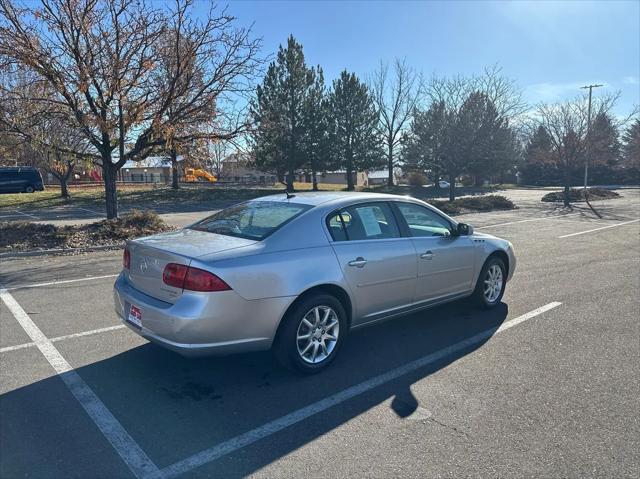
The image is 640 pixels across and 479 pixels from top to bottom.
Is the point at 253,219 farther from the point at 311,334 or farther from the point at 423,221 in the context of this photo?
the point at 423,221

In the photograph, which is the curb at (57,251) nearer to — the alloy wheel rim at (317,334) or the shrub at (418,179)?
the alloy wheel rim at (317,334)

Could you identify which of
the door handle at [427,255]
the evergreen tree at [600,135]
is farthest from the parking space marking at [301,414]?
the evergreen tree at [600,135]

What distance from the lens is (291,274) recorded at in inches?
148

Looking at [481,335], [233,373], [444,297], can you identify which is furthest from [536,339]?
[233,373]

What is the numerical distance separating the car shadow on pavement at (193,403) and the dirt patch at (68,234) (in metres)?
6.34

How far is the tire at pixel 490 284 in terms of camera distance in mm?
5695

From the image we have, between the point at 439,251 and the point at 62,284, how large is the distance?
560 cm

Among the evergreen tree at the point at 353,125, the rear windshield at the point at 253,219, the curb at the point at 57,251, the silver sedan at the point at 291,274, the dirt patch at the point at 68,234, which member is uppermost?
the evergreen tree at the point at 353,125

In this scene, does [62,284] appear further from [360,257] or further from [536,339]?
[536,339]

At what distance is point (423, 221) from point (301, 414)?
8.51 ft

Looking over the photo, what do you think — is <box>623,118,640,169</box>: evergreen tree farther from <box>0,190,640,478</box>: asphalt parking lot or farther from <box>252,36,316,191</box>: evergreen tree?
<box>0,190,640,478</box>: asphalt parking lot

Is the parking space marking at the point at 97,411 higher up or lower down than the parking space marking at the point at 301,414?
higher up

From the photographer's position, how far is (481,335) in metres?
5.08

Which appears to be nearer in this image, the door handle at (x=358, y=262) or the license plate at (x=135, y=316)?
the license plate at (x=135, y=316)
